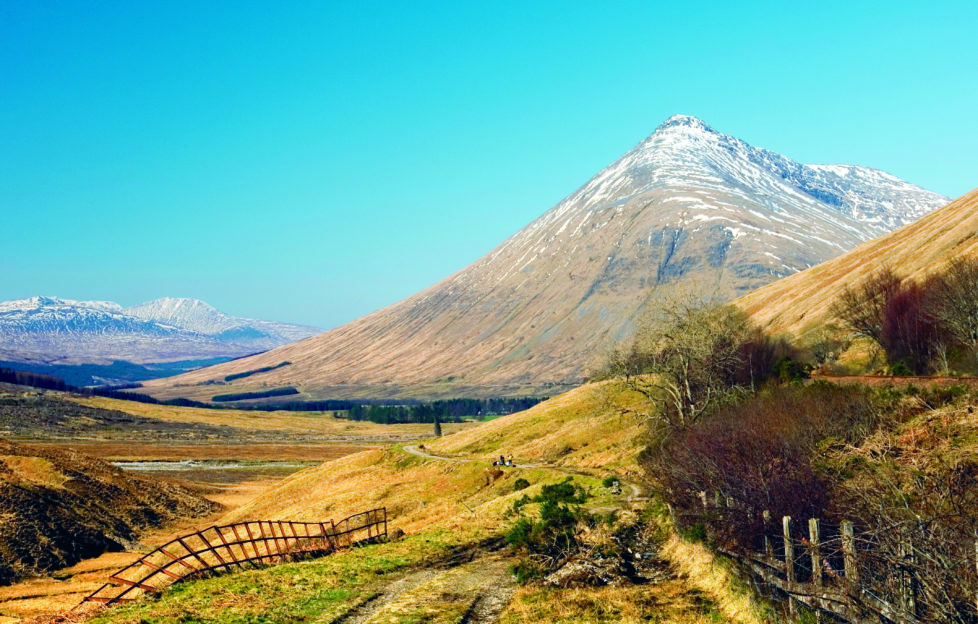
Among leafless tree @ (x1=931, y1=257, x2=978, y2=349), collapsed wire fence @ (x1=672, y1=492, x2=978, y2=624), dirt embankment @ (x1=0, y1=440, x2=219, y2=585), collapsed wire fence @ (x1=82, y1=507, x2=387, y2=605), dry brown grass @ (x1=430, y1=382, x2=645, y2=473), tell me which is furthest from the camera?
dry brown grass @ (x1=430, y1=382, x2=645, y2=473)

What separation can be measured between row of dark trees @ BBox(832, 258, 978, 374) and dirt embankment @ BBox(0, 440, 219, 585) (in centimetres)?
6371

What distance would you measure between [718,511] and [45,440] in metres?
205

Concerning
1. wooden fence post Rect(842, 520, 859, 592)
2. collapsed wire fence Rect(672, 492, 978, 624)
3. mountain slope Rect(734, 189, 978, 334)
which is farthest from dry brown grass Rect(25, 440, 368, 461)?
wooden fence post Rect(842, 520, 859, 592)

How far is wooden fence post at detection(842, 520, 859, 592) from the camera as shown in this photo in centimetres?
1688

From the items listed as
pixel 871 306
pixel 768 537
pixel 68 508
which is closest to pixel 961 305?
pixel 871 306

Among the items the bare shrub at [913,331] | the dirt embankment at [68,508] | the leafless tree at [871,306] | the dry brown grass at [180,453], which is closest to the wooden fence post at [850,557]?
the bare shrub at [913,331]

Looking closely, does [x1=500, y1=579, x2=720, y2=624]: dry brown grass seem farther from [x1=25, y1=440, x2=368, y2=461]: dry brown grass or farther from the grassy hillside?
[x1=25, y1=440, x2=368, y2=461]: dry brown grass

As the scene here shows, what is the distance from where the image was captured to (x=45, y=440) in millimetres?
192250

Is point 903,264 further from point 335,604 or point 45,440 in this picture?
point 45,440

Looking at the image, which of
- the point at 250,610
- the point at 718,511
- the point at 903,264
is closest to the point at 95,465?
the point at 250,610

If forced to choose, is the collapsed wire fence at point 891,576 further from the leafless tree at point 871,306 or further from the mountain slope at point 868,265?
the mountain slope at point 868,265

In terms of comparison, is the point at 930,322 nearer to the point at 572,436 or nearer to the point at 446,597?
the point at 572,436

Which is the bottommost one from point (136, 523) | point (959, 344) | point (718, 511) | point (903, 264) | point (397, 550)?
point (136, 523)

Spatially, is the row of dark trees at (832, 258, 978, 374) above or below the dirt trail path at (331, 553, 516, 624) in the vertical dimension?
above
